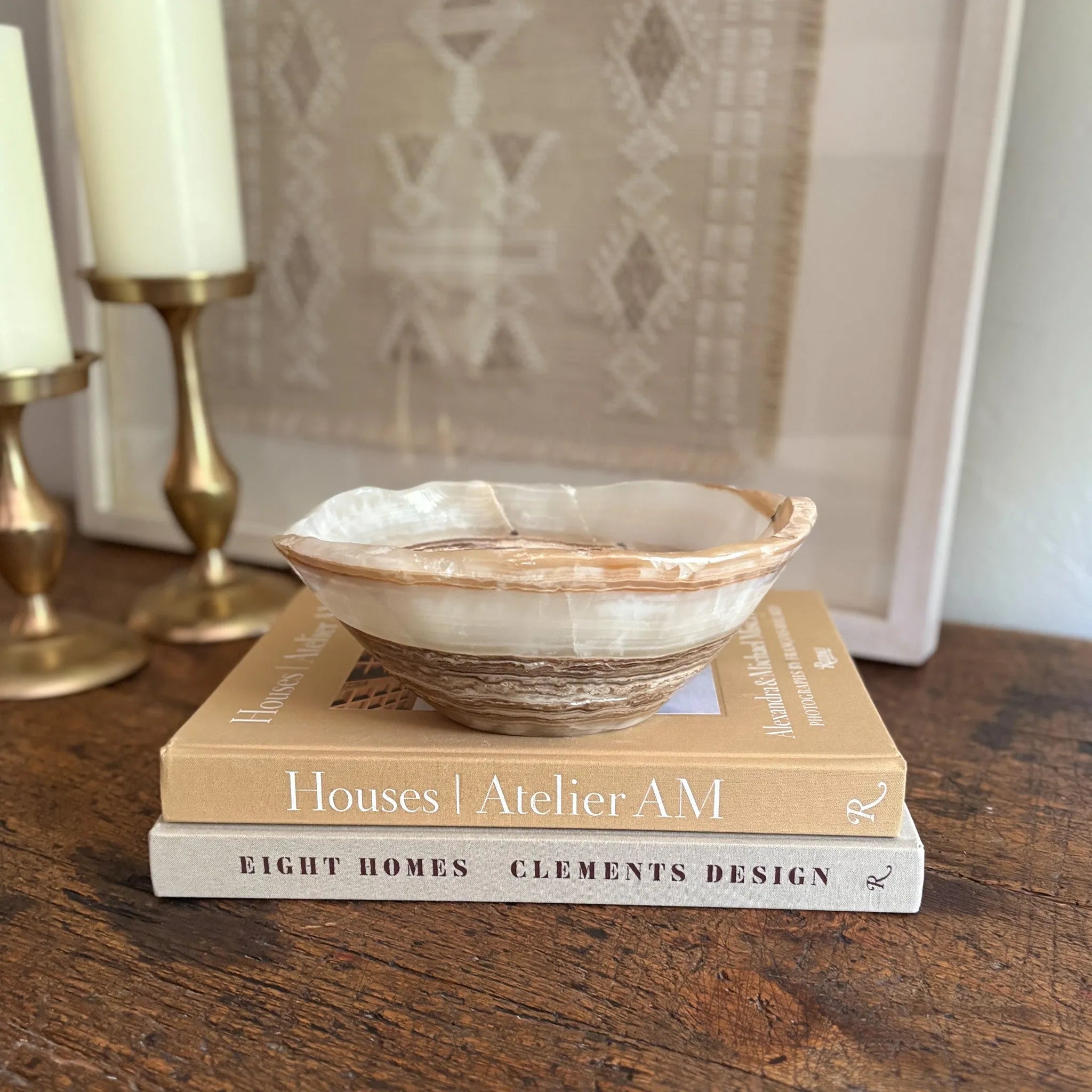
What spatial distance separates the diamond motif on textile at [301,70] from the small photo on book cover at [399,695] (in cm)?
42

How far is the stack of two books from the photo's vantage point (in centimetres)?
37

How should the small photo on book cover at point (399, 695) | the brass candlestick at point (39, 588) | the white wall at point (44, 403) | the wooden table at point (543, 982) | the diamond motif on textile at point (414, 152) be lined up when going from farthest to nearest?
the white wall at point (44, 403) < the diamond motif on textile at point (414, 152) < the brass candlestick at point (39, 588) < the small photo on book cover at point (399, 695) < the wooden table at point (543, 982)

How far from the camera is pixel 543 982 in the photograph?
341 mm

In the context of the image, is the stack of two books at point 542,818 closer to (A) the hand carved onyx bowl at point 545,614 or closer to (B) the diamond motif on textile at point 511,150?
(A) the hand carved onyx bowl at point 545,614

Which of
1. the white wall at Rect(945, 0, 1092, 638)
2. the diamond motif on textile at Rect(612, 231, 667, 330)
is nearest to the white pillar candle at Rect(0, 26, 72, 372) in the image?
the diamond motif on textile at Rect(612, 231, 667, 330)

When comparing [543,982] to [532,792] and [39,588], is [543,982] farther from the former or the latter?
[39,588]

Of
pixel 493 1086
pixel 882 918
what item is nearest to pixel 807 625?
pixel 882 918

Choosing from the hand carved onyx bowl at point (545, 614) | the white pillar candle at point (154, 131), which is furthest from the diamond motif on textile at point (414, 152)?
the hand carved onyx bowl at point (545, 614)

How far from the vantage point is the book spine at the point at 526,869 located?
0.37 metres

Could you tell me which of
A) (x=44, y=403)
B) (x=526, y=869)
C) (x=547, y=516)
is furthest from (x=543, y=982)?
(x=44, y=403)

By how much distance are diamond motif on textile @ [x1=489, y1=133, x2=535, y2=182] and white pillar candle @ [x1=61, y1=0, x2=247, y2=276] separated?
157 millimetres

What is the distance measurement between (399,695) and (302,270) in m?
0.39

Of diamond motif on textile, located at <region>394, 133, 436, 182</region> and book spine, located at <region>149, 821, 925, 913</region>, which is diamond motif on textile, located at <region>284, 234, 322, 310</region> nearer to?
diamond motif on textile, located at <region>394, 133, 436, 182</region>

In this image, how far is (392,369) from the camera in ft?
2.31
